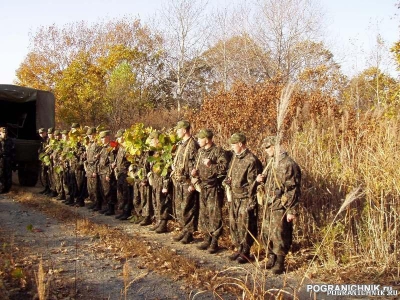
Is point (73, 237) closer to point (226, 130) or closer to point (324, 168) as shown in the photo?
point (324, 168)

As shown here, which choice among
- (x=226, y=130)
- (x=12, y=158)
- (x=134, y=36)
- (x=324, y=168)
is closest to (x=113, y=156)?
(x=226, y=130)

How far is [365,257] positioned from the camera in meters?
5.44

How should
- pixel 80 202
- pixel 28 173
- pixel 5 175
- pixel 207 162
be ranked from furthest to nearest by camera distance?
1. pixel 28 173
2. pixel 5 175
3. pixel 80 202
4. pixel 207 162

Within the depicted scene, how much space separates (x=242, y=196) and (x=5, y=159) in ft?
25.4

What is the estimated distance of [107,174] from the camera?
30.7 ft

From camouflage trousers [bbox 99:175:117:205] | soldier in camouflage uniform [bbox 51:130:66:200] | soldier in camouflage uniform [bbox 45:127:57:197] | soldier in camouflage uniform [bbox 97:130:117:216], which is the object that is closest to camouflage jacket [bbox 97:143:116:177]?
soldier in camouflage uniform [bbox 97:130:117:216]

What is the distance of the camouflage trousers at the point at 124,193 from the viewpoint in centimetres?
899

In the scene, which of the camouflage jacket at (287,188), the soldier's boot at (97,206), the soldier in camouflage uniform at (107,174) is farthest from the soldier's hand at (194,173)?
the soldier's boot at (97,206)

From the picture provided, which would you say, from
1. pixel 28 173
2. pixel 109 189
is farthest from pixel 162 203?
pixel 28 173

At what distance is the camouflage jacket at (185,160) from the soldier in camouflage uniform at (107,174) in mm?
2624

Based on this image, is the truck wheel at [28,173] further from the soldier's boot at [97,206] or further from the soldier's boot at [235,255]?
the soldier's boot at [235,255]

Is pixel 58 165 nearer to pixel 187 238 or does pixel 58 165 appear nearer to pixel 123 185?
pixel 123 185

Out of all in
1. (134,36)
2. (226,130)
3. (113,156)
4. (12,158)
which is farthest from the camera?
(134,36)

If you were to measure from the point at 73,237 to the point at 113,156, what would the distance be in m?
2.53
